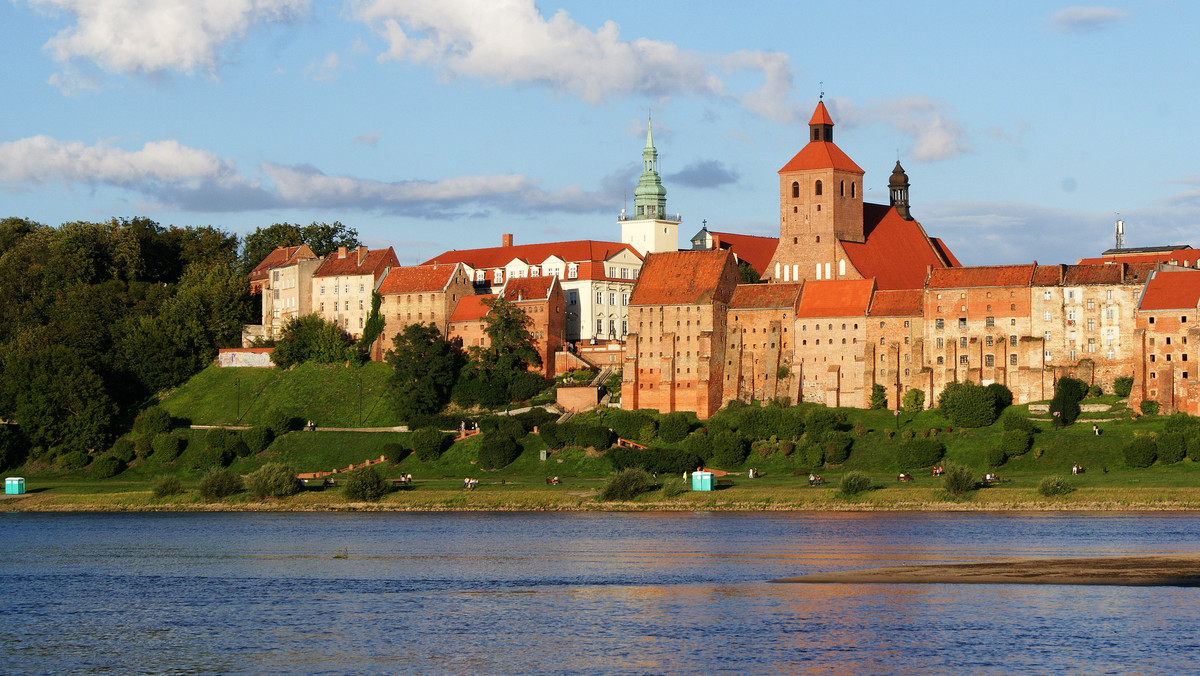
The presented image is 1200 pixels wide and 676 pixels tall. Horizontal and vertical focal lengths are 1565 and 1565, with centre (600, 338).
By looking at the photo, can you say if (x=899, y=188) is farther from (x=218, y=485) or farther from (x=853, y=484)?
(x=218, y=485)

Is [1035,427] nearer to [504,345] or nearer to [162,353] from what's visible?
[504,345]

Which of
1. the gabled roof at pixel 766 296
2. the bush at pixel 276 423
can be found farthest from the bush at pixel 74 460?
the gabled roof at pixel 766 296

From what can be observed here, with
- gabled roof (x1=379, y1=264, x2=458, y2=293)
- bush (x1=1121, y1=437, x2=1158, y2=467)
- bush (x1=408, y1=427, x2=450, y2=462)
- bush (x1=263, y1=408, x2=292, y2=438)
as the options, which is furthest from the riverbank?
gabled roof (x1=379, y1=264, x2=458, y2=293)

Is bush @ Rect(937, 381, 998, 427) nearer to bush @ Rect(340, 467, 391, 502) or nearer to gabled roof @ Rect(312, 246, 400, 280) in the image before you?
bush @ Rect(340, 467, 391, 502)

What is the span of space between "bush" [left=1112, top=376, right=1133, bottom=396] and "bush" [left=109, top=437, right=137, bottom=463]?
52.9 meters

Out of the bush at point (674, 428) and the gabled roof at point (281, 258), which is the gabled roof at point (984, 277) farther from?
the gabled roof at point (281, 258)

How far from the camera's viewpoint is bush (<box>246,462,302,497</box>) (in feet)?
237

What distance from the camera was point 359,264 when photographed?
341 feet

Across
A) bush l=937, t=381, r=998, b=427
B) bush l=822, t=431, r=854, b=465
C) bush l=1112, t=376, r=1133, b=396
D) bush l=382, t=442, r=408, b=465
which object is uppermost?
bush l=1112, t=376, r=1133, b=396

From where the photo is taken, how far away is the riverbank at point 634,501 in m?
62.8

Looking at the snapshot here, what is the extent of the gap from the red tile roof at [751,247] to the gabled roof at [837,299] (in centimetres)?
1999

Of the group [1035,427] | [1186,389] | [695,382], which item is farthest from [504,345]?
[1186,389]

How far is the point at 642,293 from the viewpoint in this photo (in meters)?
90.5

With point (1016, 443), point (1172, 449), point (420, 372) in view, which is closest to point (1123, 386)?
point (1016, 443)
